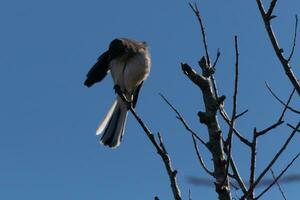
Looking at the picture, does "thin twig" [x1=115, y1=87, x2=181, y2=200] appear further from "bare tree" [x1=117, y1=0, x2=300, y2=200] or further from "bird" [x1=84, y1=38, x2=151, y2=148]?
"bird" [x1=84, y1=38, x2=151, y2=148]

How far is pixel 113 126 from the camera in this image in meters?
7.43

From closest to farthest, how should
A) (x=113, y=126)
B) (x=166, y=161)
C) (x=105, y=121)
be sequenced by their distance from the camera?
(x=166, y=161) < (x=113, y=126) < (x=105, y=121)

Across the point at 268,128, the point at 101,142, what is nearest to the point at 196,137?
the point at 268,128

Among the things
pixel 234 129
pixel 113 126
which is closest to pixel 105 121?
pixel 113 126

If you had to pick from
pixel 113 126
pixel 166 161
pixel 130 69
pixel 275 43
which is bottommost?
pixel 166 161

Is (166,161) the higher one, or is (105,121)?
(105,121)

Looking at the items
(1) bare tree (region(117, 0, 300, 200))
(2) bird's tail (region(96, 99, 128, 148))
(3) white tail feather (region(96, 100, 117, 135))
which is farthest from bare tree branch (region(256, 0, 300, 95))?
(3) white tail feather (region(96, 100, 117, 135))

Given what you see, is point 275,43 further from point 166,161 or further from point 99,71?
point 99,71

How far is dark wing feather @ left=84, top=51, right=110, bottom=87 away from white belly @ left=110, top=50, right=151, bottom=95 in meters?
Answer: 0.10

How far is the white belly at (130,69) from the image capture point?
25.1 ft

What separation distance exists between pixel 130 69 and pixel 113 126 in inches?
30.1

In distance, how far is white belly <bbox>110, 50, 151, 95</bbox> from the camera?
7.64 m

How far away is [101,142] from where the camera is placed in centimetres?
710

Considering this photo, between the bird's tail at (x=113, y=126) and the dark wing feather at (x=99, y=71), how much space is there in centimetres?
51
